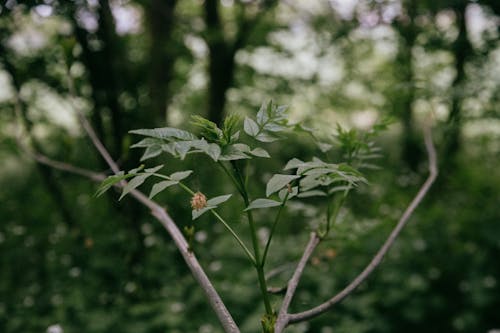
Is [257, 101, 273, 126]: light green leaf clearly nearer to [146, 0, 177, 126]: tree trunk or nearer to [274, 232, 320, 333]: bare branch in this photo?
[274, 232, 320, 333]: bare branch

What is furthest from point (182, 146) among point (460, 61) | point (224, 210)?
point (460, 61)

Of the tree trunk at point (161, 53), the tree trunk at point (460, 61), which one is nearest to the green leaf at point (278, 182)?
the tree trunk at point (460, 61)

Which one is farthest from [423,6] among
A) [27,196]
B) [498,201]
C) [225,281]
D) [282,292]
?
[27,196]

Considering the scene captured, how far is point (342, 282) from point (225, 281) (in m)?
0.90

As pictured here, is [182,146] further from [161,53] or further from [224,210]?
[161,53]

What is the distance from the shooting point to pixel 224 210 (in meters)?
4.28

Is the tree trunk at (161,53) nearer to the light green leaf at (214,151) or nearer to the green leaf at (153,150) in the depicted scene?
the green leaf at (153,150)

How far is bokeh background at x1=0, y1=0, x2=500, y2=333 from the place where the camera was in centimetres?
291

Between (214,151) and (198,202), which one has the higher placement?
(214,151)

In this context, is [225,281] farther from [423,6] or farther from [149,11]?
[149,11]

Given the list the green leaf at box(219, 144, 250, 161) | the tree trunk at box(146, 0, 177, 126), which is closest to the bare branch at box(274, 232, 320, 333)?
the green leaf at box(219, 144, 250, 161)

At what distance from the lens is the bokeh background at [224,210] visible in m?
2.91

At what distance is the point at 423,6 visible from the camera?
3.89 m

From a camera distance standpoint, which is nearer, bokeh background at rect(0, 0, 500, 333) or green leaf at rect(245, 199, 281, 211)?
green leaf at rect(245, 199, 281, 211)
